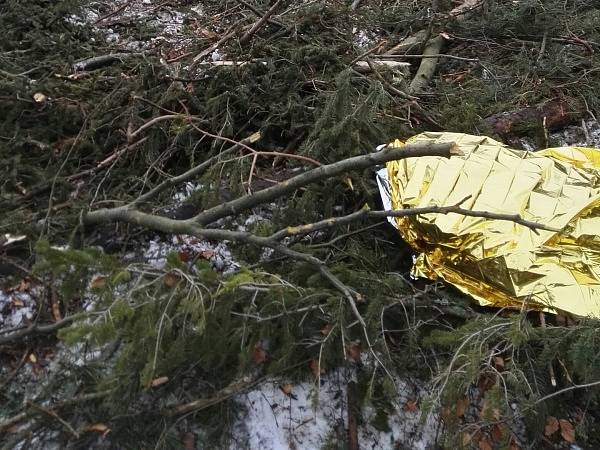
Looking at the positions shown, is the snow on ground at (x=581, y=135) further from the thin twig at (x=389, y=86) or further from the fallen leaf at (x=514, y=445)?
the fallen leaf at (x=514, y=445)

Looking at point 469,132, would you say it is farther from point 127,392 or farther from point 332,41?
point 127,392

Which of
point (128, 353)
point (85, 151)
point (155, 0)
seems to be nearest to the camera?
point (128, 353)

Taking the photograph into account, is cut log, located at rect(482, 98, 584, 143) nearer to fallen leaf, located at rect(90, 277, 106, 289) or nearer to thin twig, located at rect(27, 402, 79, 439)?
fallen leaf, located at rect(90, 277, 106, 289)

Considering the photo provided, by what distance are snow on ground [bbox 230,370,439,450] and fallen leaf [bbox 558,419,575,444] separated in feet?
1.51

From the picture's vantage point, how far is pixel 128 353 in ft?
5.46

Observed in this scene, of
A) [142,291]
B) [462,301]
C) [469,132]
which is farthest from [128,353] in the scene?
[469,132]

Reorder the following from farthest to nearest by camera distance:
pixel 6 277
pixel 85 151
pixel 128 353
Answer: pixel 85 151 < pixel 6 277 < pixel 128 353

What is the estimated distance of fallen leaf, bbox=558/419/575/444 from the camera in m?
1.98

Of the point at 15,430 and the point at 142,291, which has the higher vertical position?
the point at 142,291

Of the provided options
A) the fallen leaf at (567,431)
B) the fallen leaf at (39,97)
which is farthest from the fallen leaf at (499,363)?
the fallen leaf at (39,97)

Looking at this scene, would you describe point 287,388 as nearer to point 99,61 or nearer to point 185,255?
point 185,255

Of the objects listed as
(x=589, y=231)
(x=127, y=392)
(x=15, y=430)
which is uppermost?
(x=589, y=231)

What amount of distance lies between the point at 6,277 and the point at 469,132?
253cm

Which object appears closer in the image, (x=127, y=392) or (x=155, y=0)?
(x=127, y=392)
